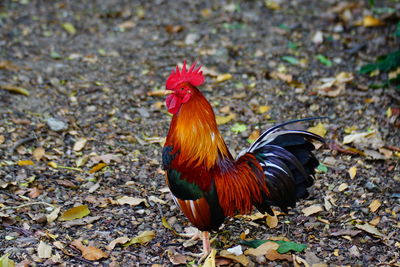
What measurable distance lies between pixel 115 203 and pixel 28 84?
2.51m

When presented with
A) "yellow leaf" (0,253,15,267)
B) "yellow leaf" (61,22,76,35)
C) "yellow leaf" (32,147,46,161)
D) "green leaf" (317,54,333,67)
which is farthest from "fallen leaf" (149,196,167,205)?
"yellow leaf" (61,22,76,35)

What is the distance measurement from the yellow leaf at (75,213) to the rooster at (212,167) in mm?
923

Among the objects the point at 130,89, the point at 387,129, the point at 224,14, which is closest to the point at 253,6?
the point at 224,14

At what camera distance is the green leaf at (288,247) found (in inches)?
159

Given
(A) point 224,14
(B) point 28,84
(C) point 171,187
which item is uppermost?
(A) point 224,14

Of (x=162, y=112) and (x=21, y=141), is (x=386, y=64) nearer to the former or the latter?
(x=162, y=112)

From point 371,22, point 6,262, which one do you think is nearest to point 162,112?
point 6,262

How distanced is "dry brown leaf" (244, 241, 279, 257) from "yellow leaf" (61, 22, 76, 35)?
16.4 feet

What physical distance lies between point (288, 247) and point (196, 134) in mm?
1137

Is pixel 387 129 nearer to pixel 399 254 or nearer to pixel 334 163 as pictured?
pixel 334 163

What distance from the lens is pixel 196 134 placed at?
12.6 feet

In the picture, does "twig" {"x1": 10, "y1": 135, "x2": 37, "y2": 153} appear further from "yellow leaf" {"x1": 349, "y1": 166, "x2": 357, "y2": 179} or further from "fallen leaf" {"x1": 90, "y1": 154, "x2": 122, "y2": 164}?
"yellow leaf" {"x1": 349, "y1": 166, "x2": 357, "y2": 179}

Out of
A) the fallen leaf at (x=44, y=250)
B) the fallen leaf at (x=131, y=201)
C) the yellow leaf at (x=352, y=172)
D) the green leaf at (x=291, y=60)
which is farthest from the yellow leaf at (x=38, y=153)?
the green leaf at (x=291, y=60)

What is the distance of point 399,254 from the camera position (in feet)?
13.3
